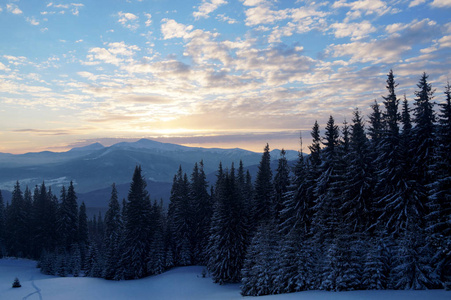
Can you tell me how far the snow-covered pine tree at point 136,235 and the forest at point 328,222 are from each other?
0.60ft

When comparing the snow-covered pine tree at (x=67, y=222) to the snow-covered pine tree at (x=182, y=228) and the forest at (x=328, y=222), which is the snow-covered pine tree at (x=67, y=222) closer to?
the forest at (x=328, y=222)

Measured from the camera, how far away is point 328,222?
1201 inches

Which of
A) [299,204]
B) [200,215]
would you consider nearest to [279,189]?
[299,204]

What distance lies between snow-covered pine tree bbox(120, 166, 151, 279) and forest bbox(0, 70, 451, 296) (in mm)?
182

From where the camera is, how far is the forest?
22750 millimetres

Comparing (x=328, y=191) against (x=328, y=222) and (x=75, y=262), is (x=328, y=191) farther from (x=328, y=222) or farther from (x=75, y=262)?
(x=75, y=262)

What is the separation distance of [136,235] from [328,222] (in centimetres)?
3595

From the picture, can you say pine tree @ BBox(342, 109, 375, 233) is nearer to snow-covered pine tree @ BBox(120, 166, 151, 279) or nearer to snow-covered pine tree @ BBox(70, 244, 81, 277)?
snow-covered pine tree @ BBox(120, 166, 151, 279)

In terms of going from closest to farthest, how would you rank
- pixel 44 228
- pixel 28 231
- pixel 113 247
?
pixel 113 247, pixel 44 228, pixel 28 231

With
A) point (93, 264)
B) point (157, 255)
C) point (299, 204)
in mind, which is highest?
point (299, 204)

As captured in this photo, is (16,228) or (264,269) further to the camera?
(16,228)

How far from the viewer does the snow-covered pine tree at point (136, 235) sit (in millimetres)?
52031

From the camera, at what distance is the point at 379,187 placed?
31.3 meters

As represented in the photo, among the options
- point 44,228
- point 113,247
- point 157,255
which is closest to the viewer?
point 157,255
